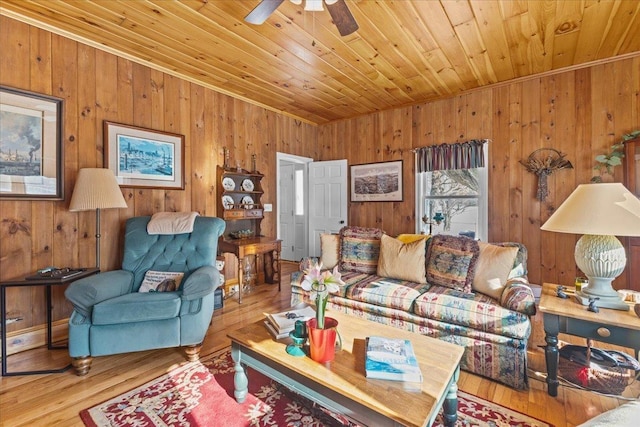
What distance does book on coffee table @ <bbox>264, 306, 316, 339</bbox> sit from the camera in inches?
63.9

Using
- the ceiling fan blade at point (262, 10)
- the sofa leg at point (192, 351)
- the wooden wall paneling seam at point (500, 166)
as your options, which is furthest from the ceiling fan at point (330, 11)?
the wooden wall paneling seam at point (500, 166)

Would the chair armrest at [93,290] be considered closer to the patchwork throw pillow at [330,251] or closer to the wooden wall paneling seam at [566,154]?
the patchwork throw pillow at [330,251]

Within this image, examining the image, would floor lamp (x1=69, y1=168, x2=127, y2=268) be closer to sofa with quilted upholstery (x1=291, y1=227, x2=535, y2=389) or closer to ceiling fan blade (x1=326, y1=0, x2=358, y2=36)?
sofa with quilted upholstery (x1=291, y1=227, x2=535, y2=389)

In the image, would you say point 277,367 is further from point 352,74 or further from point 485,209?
point 485,209

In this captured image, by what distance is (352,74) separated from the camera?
3316mm

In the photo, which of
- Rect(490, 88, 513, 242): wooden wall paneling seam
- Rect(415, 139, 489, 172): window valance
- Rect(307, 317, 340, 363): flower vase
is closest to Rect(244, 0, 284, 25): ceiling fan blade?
Rect(307, 317, 340, 363): flower vase

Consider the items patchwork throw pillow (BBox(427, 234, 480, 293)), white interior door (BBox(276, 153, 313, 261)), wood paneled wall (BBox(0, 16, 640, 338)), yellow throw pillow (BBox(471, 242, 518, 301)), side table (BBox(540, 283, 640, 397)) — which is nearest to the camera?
side table (BBox(540, 283, 640, 397))

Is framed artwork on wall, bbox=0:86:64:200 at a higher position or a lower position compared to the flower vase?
higher

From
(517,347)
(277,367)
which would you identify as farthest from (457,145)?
(277,367)

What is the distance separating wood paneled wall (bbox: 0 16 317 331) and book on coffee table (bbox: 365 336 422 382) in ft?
9.14

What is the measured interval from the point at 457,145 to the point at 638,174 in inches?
67.7

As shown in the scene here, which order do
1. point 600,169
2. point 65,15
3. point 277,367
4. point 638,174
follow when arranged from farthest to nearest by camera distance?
point 600,169
point 638,174
point 65,15
point 277,367

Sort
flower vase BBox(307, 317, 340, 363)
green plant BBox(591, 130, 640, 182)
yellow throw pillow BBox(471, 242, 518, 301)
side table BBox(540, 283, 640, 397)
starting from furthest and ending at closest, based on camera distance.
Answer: green plant BBox(591, 130, 640, 182) < yellow throw pillow BBox(471, 242, 518, 301) < side table BBox(540, 283, 640, 397) < flower vase BBox(307, 317, 340, 363)

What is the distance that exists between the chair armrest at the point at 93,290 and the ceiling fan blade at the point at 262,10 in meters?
2.08
